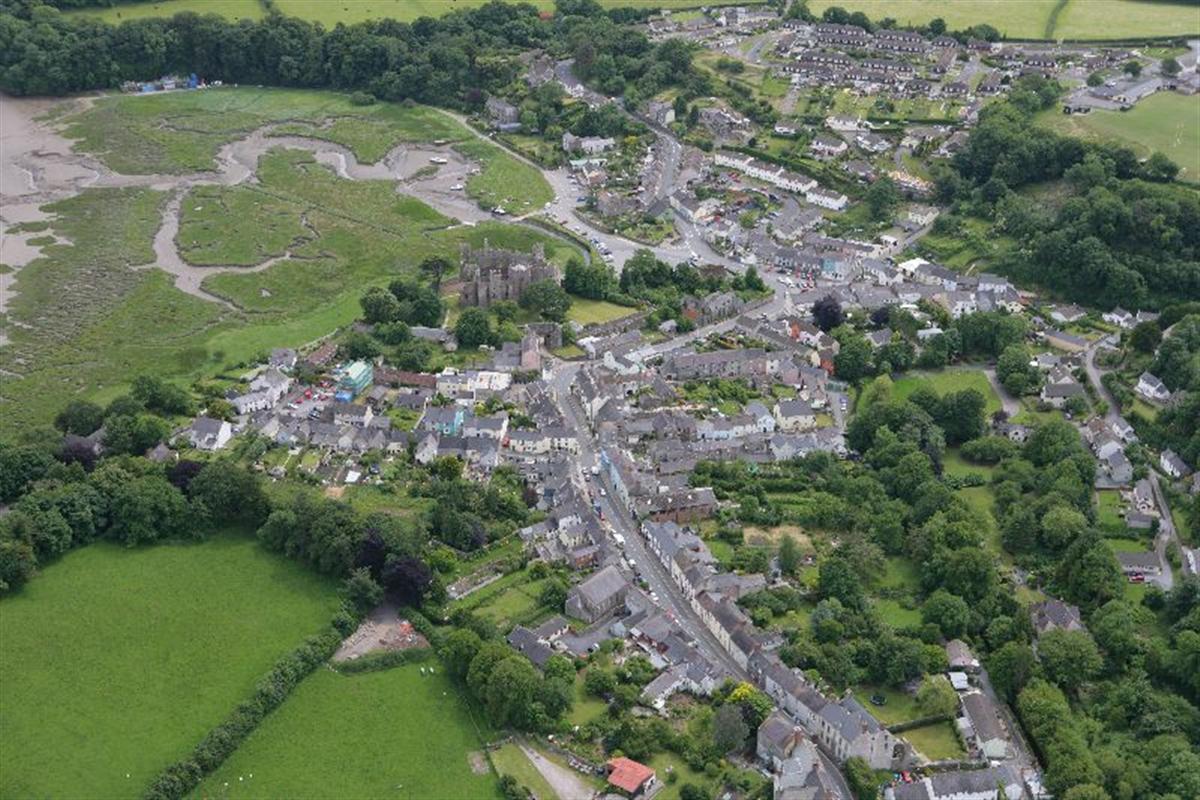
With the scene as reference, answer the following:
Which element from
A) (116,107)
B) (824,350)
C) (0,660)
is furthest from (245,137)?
(0,660)

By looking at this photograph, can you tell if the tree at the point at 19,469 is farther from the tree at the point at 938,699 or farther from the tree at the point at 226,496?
the tree at the point at 938,699

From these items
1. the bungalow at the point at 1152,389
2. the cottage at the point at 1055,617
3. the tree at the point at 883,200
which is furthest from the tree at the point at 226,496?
the tree at the point at 883,200

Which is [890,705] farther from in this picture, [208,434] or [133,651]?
[208,434]

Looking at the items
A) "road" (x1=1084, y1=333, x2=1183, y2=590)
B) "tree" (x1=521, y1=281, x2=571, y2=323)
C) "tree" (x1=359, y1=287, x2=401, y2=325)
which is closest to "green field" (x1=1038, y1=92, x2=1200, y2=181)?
"road" (x1=1084, y1=333, x2=1183, y2=590)

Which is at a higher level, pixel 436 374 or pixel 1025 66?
pixel 1025 66

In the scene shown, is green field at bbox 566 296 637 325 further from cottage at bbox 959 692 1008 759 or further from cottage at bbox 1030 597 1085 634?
cottage at bbox 959 692 1008 759

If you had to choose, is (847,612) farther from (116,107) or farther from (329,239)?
(116,107)

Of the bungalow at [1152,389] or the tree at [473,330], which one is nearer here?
the bungalow at [1152,389]

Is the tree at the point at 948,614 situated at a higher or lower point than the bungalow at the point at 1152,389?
lower
